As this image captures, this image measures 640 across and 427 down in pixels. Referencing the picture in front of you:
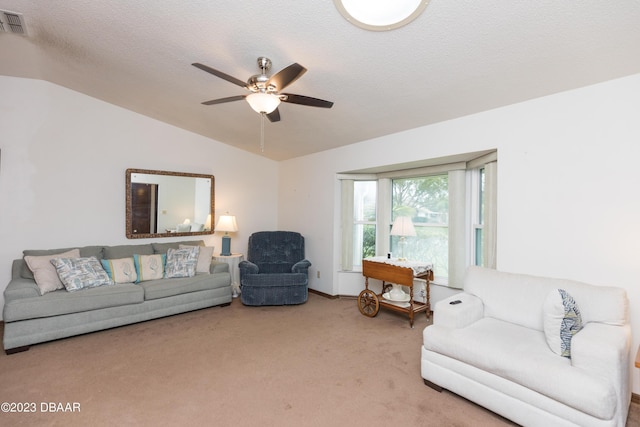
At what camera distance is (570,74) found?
2.13 metres

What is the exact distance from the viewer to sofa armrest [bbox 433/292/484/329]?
2.28 metres

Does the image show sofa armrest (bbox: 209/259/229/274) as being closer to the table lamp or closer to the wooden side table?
the wooden side table

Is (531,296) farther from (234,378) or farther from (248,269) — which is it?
(248,269)

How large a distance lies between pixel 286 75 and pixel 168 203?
3.23 metres

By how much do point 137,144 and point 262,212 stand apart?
2.14 meters

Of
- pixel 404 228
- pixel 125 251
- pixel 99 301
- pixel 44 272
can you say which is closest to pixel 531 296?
pixel 404 228

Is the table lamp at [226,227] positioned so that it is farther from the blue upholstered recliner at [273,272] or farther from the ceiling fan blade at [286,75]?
the ceiling fan blade at [286,75]

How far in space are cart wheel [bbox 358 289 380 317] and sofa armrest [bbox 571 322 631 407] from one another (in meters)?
2.05

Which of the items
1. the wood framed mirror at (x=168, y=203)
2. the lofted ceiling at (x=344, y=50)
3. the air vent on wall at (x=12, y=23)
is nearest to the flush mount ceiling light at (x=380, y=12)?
the lofted ceiling at (x=344, y=50)

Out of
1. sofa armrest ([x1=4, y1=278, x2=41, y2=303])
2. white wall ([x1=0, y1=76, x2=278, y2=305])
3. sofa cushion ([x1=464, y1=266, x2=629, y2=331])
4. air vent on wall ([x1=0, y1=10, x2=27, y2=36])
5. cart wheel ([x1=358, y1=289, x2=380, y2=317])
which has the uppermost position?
air vent on wall ([x1=0, y1=10, x2=27, y2=36])

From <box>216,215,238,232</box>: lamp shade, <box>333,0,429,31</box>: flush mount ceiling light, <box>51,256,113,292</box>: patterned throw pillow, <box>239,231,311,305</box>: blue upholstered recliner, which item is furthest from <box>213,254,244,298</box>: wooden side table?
<box>333,0,429,31</box>: flush mount ceiling light

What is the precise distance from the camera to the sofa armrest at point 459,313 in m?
2.28

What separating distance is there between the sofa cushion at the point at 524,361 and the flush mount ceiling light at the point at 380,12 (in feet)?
6.74

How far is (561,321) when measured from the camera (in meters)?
1.87
